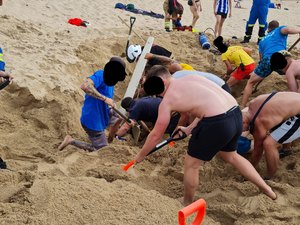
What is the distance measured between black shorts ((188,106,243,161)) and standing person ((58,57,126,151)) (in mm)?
1295

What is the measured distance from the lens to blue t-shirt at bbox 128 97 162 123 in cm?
468

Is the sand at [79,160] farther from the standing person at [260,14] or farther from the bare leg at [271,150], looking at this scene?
the standing person at [260,14]

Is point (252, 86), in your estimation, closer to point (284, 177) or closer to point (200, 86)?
point (284, 177)

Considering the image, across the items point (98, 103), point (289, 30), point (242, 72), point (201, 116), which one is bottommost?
point (242, 72)

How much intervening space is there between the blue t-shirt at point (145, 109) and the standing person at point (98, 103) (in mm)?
310

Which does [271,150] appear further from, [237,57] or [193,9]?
[193,9]

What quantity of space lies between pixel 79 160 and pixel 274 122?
1999 millimetres

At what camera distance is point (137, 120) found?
4.80 m

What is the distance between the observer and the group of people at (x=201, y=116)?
3244mm

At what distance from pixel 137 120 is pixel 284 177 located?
1.80 metres

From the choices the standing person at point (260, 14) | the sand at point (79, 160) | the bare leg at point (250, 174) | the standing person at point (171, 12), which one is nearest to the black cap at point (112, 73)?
the sand at point (79, 160)

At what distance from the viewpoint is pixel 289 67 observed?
4992 mm

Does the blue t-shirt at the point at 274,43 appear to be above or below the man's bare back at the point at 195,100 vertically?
below

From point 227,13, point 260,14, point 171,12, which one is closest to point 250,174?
point 260,14
